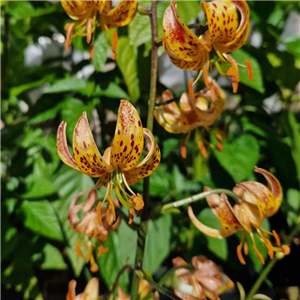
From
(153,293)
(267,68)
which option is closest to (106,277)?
(153,293)

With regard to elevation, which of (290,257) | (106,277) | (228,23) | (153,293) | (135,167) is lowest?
(290,257)

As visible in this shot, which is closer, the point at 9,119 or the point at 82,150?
the point at 82,150

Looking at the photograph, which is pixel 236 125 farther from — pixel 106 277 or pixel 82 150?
pixel 82 150

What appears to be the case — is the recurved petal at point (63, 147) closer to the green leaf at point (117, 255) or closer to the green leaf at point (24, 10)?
the green leaf at point (117, 255)

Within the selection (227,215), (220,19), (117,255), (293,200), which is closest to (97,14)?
(220,19)

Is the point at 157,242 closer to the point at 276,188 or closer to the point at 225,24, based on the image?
the point at 276,188

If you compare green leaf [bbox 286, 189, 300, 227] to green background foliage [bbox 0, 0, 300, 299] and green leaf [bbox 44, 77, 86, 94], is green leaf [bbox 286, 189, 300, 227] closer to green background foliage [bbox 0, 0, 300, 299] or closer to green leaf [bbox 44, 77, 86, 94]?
green background foliage [bbox 0, 0, 300, 299]

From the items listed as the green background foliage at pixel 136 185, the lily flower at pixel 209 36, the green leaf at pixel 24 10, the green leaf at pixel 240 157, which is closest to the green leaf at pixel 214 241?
the green background foliage at pixel 136 185
